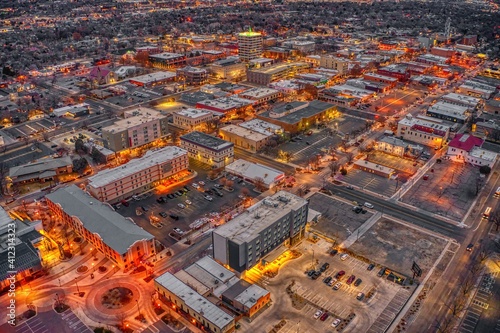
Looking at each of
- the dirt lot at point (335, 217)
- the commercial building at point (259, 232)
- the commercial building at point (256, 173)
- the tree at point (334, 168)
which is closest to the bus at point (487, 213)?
the dirt lot at point (335, 217)

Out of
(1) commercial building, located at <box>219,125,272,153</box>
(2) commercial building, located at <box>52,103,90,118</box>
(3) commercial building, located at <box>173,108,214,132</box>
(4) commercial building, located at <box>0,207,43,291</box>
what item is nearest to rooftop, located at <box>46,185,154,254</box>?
(4) commercial building, located at <box>0,207,43,291</box>

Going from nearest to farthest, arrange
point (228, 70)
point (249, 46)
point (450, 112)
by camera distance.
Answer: point (450, 112) → point (228, 70) → point (249, 46)

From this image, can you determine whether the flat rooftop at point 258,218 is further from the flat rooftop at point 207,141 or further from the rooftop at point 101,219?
the flat rooftop at point 207,141

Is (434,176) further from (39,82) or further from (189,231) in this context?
(39,82)

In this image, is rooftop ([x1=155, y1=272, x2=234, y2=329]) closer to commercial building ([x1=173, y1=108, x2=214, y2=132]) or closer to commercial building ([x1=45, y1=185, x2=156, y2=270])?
commercial building ([x1=45, y1=185, x2=156, y2=270])

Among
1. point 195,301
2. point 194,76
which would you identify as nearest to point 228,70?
point 194,76

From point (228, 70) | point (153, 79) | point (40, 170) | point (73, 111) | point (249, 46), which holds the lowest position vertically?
point (40, 170)

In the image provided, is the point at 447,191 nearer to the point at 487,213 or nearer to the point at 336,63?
the point at 487,213
